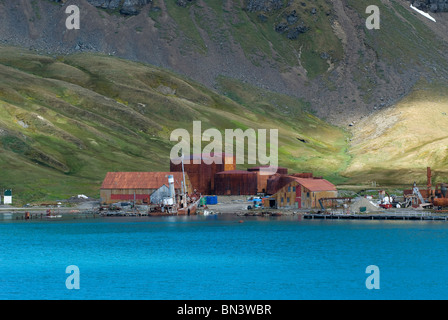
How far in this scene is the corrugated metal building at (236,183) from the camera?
545 feet

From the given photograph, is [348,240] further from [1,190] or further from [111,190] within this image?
[1,190]

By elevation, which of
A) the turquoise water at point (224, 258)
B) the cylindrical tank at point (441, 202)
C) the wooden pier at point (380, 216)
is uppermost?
the cylindrical tank at point (441, 202)

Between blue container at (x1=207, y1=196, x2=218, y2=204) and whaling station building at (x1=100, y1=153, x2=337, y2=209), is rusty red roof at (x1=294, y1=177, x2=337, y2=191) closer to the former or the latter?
whaling station building at (x1=100, y1=153, x2=337, y2=209)

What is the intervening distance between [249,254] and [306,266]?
11.4m

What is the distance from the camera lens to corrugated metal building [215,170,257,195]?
545 ft

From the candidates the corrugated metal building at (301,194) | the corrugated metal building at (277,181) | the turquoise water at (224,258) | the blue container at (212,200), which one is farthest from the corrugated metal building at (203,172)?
the turquoise water at (224,258)

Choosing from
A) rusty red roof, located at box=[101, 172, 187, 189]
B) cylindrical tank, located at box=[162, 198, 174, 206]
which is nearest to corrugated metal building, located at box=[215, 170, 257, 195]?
rusty red roof, located at box=[101, 172, 187, 189]

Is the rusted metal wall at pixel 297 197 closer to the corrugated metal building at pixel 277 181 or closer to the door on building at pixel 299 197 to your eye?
the door on building at pixel 299 197

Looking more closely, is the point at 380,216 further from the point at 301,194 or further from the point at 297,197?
the point at 297,197

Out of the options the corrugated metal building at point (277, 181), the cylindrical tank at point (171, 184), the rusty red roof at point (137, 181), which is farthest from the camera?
the corrugated metal building at point (277, 181)

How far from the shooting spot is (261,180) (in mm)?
166750

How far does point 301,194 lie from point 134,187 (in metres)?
34.5

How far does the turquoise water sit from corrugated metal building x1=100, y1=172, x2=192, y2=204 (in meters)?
20.5
